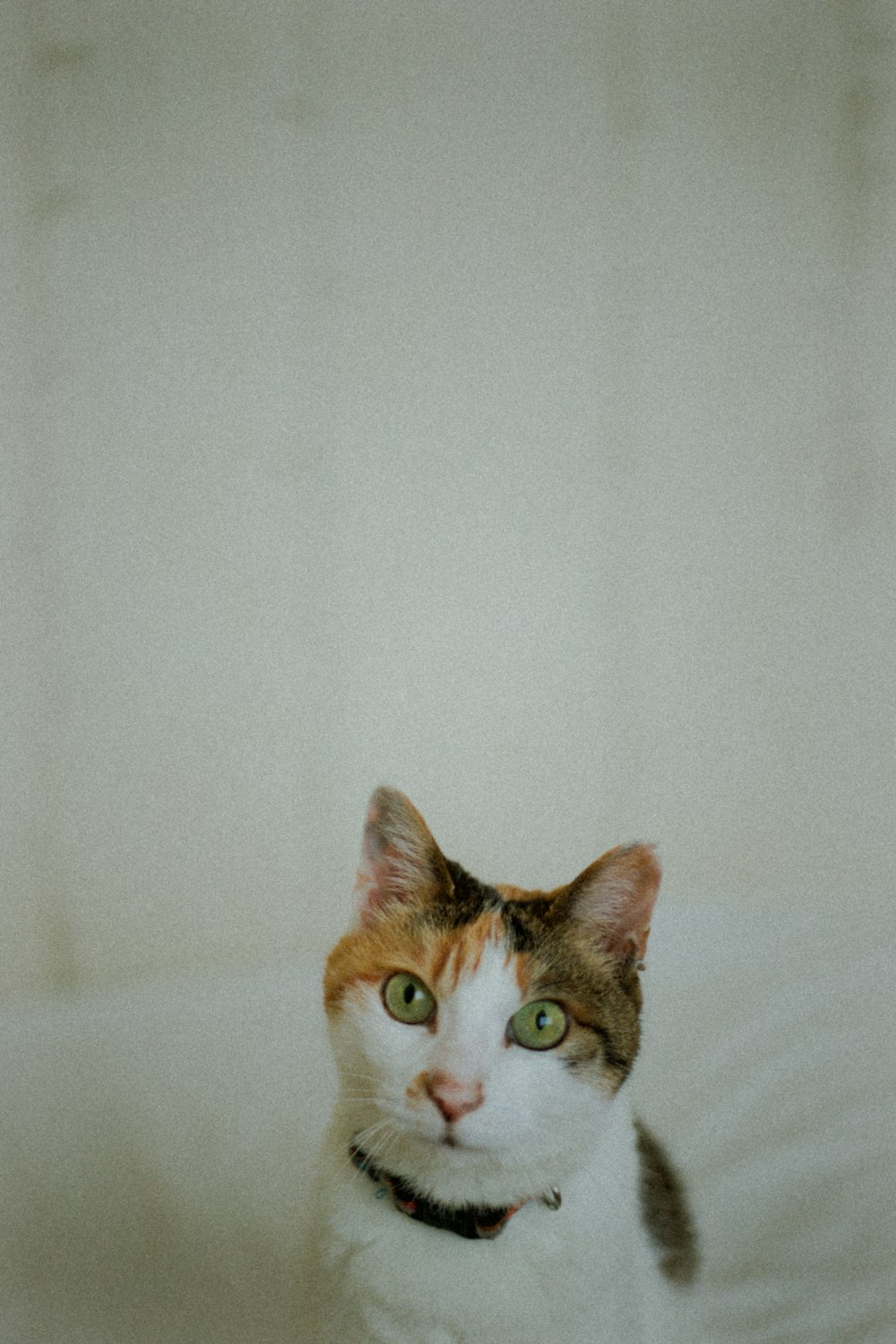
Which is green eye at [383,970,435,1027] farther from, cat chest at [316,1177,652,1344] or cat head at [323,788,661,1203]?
cat chest at [316,1177,652,1344]

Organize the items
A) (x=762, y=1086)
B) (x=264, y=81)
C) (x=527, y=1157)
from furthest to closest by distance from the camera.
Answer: (x=264, y=81), (x=762, y=1086), (x=527, y=1157)

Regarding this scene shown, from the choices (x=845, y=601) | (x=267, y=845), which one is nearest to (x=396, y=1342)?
(x=267, y=845)

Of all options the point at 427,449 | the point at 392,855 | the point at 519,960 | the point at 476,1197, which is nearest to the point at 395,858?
the point at 392,855

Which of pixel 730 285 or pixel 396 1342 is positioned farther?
pixel 730 285

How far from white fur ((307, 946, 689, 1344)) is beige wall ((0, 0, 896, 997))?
543 mm

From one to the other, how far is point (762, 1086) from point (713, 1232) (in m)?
0.16

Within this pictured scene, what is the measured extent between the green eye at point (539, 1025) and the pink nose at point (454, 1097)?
0.19ft

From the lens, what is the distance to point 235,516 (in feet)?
4.18

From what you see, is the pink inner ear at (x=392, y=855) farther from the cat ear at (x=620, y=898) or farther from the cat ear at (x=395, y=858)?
the cat ear at (x=620, y=898)

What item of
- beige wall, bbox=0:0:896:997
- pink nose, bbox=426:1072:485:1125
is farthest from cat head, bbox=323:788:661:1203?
beige wall, bbox=0:0:896:997

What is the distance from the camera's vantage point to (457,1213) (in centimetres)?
77

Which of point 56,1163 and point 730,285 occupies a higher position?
point 730,285

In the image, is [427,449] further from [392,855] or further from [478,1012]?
[478,1012]

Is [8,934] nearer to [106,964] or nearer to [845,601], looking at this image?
[106,964]
